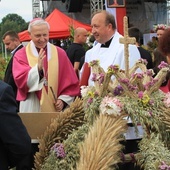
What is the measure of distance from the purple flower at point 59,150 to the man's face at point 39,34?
4.63ft

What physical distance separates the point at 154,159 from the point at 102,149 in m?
0.28

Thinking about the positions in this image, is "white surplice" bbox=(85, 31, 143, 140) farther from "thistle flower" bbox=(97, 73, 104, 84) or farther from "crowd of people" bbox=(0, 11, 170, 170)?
"thistle flower" bbox=(97, 73, 104, 84)

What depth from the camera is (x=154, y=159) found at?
191 cm

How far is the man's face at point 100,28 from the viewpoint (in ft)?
11.0

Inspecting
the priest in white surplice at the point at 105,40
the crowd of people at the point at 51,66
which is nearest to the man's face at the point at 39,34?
the crowd of people at the point at 51,66

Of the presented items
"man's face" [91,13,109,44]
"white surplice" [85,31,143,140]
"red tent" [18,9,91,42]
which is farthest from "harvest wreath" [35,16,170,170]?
"red tent" [18,9,91,42]

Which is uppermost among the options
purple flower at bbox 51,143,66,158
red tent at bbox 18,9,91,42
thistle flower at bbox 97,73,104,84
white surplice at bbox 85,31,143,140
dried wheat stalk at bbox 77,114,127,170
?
Result: red tent at bbox 18,9,91,42

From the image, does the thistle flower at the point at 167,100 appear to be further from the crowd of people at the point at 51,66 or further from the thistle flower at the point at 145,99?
the crowd of people at the point at 51,66

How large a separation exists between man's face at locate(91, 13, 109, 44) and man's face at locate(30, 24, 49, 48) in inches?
15.6

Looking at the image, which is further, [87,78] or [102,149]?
[87,78]

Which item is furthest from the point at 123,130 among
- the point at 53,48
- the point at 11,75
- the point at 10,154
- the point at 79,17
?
the point at 79,17

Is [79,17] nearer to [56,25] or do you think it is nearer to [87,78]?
[56,25]

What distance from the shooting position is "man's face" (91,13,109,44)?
3.35m

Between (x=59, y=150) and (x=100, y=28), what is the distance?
1.50m
